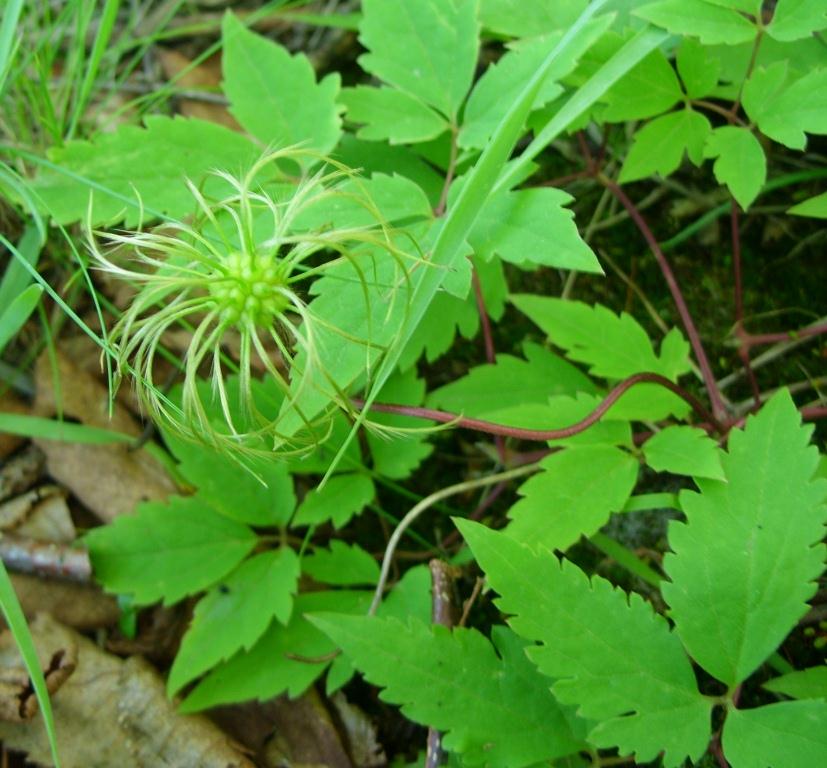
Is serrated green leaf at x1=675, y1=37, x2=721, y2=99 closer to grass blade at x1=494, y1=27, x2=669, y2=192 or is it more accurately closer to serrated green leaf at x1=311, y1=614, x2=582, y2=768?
grass blade at x1=494, y1=27, x2=669, y2=192

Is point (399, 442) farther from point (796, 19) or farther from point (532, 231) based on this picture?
point (796, 19)

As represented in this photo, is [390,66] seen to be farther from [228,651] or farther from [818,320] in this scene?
[228,651]

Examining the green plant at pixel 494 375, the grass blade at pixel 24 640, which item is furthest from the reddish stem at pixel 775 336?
the grass blade at pixel 24 640

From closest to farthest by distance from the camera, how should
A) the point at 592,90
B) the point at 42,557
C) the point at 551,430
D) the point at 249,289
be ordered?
the point at 249,289 → the point at 592,90 → the point at 551,430 → the point at 42,557

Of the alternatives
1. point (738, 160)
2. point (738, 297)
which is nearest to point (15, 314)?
point (738, 160)

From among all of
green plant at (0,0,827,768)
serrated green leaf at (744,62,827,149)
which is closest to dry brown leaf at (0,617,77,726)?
green plant at (0,0,827,768)

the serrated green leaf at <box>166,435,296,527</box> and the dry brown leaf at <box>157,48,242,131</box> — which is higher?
the dry brown leaf at <box>157,48,242,131</box>

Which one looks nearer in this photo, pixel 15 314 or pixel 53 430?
pixel 15 314
